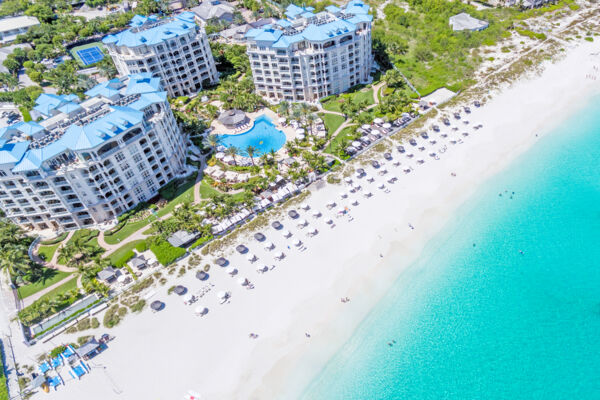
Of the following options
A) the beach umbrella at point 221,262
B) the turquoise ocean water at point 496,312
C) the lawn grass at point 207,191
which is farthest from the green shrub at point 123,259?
the turquoise ocean water at point 496,312

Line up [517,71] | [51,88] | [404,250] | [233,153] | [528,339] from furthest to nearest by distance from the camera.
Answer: [51,88], [517,71], [233,153], [404,250], [528,339]

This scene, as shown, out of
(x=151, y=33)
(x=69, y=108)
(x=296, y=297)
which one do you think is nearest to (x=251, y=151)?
(x=296, y=297)

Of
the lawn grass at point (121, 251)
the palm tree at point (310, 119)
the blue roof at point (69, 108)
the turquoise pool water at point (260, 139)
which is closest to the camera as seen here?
the lawn grass at point (121, 251)

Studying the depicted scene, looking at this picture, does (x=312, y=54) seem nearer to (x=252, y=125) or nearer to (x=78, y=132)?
(x=252, y=125)

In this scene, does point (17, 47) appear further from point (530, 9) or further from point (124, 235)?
point (530, 9)

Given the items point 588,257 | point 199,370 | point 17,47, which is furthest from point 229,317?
point 17,47

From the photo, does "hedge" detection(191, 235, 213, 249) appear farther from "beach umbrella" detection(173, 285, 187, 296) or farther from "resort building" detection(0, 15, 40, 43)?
"resort building" detection(0, 15, 40, 43)

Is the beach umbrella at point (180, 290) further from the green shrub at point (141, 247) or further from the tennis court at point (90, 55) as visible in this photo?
the tennis court at point (90, 55)
